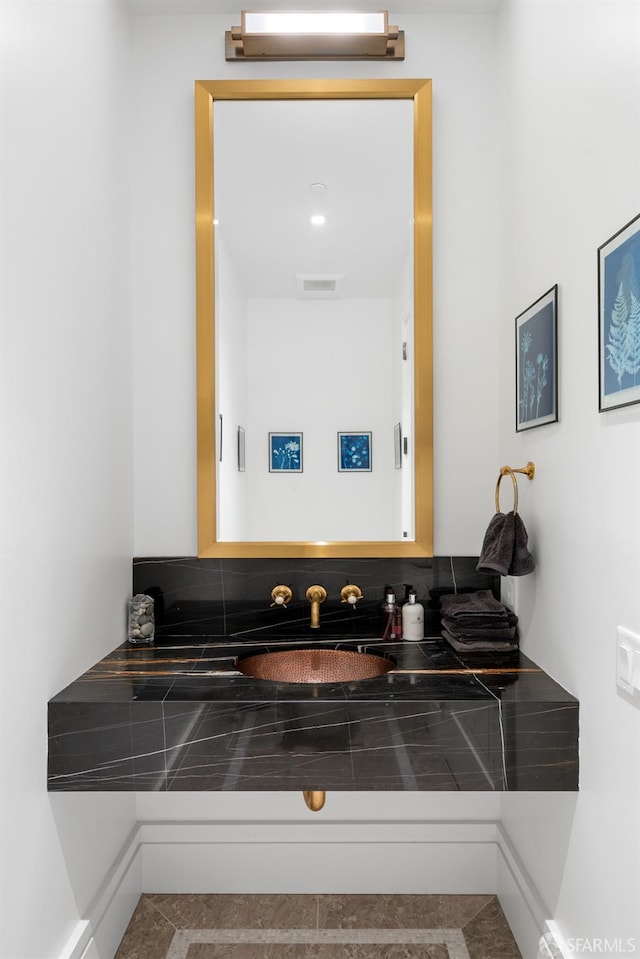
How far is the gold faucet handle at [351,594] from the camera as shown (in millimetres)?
2057

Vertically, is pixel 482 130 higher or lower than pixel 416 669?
higher

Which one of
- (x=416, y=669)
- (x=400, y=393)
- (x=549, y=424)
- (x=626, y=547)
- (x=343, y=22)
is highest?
(x=343, y=22)

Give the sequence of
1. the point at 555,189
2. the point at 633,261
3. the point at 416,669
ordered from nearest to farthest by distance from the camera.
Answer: the point at 633,261, the point at 555,189, the point at 416,669

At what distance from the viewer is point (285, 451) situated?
2.13 m

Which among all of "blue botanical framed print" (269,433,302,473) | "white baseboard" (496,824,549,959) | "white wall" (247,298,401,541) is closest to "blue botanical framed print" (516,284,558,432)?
"white wall" (247,298,401,541)

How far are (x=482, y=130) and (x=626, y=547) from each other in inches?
60.8

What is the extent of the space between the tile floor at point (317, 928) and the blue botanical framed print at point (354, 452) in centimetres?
136

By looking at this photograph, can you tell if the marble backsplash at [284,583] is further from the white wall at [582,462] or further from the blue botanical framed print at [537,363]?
the blue botanical framed print at [537,363]

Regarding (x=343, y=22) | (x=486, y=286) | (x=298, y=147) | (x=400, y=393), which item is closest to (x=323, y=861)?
(x=400, y=393)

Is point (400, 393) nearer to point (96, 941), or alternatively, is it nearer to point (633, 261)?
point (633, 261)

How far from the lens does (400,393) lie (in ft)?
A: 7.00

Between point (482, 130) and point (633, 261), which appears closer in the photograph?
point (633, 261)

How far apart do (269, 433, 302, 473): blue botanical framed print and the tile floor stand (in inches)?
53.6

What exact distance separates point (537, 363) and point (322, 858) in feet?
5.46
